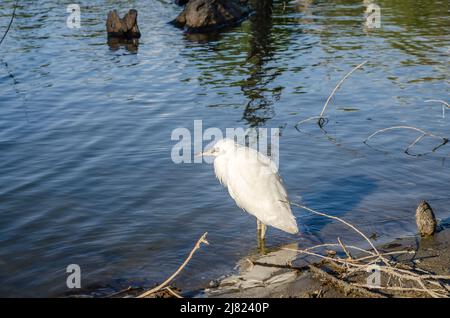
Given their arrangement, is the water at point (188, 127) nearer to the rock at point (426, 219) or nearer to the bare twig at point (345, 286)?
the rock at point (426, 219)

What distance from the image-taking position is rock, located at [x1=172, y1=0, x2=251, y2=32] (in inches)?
930

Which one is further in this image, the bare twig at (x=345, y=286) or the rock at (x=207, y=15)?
the rock at (x=207, y=15)

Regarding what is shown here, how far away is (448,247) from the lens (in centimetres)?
776

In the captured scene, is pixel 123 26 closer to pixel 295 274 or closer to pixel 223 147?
pixel 223 147

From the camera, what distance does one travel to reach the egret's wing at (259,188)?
27.7ft

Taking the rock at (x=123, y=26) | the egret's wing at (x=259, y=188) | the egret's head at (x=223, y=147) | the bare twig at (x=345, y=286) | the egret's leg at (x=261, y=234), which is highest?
the rock at (x=123, y=26)

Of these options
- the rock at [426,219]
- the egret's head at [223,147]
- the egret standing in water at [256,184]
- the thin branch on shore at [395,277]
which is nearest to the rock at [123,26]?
the egret's head at [223,147]

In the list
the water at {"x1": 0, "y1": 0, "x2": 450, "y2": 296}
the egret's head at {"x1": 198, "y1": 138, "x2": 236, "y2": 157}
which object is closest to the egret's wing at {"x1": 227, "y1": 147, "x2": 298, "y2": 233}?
the egret's head at {"x1": 198, "y1": 138, "x2": 236, "y2": 157}

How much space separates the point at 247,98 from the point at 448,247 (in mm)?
8455

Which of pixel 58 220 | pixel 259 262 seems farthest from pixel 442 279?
pixel 58 220

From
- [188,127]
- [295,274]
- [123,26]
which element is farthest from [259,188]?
[123,26]

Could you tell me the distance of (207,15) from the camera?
23.7 m

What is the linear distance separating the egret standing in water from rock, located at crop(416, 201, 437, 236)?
5.06 feet

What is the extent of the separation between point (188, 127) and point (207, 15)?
37.1 feet
